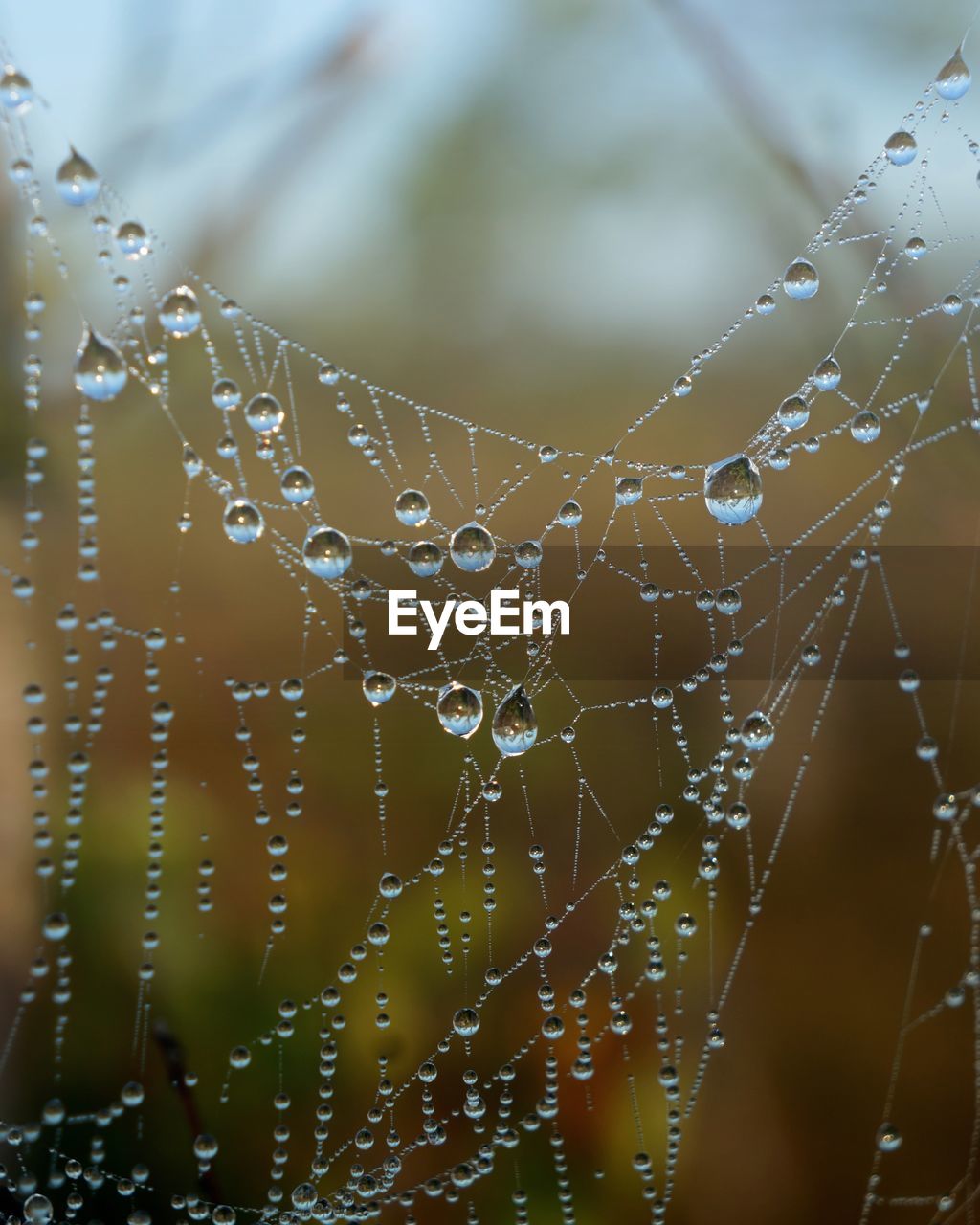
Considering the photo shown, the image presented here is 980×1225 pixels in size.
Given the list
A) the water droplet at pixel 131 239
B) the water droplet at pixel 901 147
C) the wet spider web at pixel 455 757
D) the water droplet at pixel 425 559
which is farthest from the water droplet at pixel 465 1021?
the water droplet at pixel 901 147

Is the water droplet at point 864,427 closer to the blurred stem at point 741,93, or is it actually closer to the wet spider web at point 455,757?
the wet spider web at point 455,757

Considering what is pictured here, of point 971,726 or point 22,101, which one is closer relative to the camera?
point 22,101

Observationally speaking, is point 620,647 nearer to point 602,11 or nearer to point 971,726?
point 971,726

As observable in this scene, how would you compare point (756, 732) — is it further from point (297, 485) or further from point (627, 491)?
point (297, 485)

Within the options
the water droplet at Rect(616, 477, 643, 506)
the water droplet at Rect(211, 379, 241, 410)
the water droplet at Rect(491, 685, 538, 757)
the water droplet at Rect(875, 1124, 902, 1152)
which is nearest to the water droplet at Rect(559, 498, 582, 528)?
the water droplet at Rect(616, 477, 643, 506)

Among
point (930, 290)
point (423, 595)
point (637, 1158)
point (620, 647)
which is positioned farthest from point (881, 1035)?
point (930, 290)
